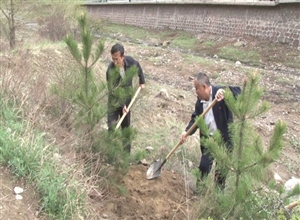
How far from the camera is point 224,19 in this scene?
15.6 m

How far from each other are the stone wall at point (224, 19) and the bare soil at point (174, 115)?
1.45 ft

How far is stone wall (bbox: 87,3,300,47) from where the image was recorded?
12.9m

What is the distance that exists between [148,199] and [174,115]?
11.7 ft

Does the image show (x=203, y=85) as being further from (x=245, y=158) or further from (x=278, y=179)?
(x=278, y=179)

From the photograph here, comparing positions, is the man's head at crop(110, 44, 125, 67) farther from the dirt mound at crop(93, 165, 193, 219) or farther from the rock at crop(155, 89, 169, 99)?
the rock at crop(155, 89, 169, 99)

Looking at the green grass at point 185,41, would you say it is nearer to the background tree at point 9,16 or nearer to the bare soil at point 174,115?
the bare soil at point 174,115

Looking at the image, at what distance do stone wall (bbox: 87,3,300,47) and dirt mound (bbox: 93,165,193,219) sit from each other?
31.4 feet

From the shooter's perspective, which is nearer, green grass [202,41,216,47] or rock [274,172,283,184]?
rock [274,172,283,184]

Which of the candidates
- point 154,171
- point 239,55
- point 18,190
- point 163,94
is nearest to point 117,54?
point 154,171

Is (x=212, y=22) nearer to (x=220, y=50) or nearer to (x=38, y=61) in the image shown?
(x=220, y=50)

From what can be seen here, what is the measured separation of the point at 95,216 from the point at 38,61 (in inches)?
193

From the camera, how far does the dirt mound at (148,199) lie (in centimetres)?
382

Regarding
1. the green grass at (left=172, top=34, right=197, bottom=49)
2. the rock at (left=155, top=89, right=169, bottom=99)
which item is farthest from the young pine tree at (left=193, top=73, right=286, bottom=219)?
the green grass at (left=172, top=34, right=197, bottom=49)

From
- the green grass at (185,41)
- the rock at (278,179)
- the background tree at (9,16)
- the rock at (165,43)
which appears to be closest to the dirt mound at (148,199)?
the rock at (278,179)
